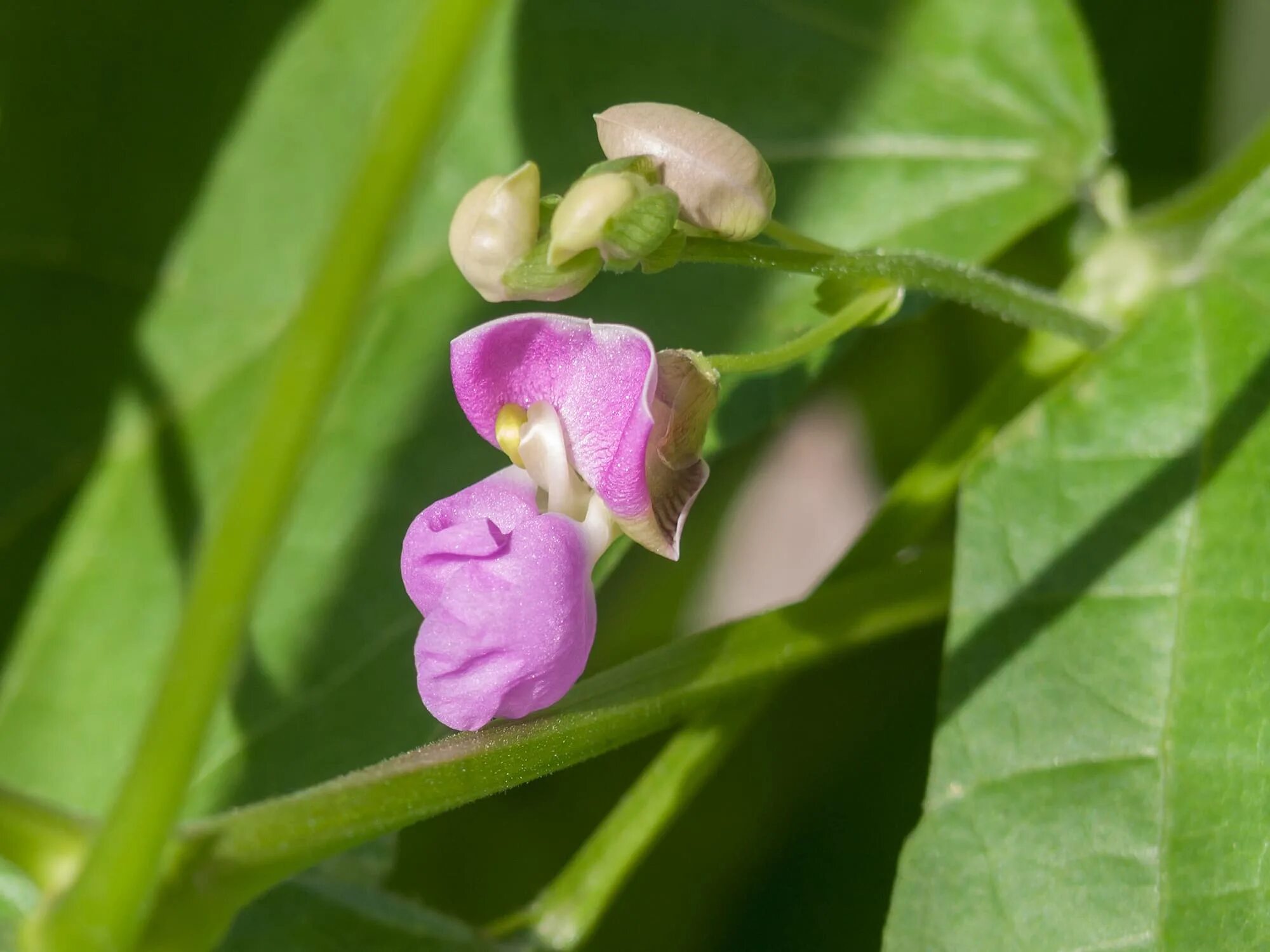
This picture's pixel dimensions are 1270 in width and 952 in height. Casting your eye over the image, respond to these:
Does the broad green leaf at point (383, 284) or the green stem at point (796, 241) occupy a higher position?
the green stem at point (796, 241)

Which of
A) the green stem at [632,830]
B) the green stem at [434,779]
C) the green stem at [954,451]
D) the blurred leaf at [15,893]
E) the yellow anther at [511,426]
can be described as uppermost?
the yellow anther at [511,426]

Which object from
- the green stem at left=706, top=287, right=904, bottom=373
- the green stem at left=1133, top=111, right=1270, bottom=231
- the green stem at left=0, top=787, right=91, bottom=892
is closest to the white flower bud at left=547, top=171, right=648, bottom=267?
the green stem at left=706, top=287, right=904, bottom=373

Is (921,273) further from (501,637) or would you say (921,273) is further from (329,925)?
(329,925)

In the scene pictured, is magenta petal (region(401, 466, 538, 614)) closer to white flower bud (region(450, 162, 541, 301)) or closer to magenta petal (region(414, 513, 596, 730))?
magenta petal (region(414, 513, 596, 730))

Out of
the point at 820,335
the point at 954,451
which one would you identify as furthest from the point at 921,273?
the point at 954,451

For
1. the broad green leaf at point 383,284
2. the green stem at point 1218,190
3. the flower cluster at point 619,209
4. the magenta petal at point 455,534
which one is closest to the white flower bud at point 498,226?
the flower cluster at point 619,209

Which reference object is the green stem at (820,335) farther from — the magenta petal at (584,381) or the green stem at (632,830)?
the green stem at (632,830)
